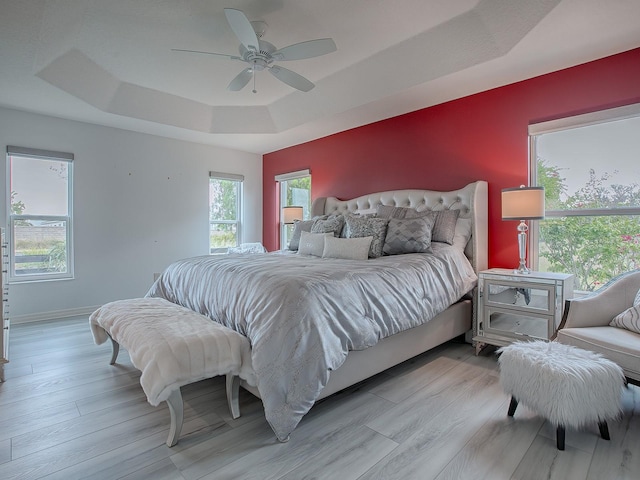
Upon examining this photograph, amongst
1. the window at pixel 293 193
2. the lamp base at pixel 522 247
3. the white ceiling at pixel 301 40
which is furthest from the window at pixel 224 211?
the lamp base at pixel 522 247

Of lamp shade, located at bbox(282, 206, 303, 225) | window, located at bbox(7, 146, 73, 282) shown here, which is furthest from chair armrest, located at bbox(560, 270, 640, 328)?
window, located at bbox(7, 146, 73, 282)

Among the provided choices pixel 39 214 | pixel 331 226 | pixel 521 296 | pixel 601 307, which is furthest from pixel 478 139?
pixel 39 214

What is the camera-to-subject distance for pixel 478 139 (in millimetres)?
3568

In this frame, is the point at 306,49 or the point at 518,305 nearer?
the point at 306,49

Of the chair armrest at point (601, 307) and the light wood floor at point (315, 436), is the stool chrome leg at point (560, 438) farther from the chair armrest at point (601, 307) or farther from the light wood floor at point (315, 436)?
the chair armrest at point (601, 307)

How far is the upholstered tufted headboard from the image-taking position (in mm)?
3338

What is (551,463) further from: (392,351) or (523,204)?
(523,204)

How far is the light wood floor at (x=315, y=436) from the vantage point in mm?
1571

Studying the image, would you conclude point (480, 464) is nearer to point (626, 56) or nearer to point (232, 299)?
point (232, 299)

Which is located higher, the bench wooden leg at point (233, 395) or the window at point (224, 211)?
the window at point (224, 211)

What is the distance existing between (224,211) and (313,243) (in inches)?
117

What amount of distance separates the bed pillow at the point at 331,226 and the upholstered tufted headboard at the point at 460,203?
2.29 feet

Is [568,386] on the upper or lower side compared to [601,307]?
lower

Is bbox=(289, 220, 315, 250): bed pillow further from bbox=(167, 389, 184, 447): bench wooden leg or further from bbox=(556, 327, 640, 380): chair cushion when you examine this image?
bbox=(556, 327, 640, 380): chair cushion
